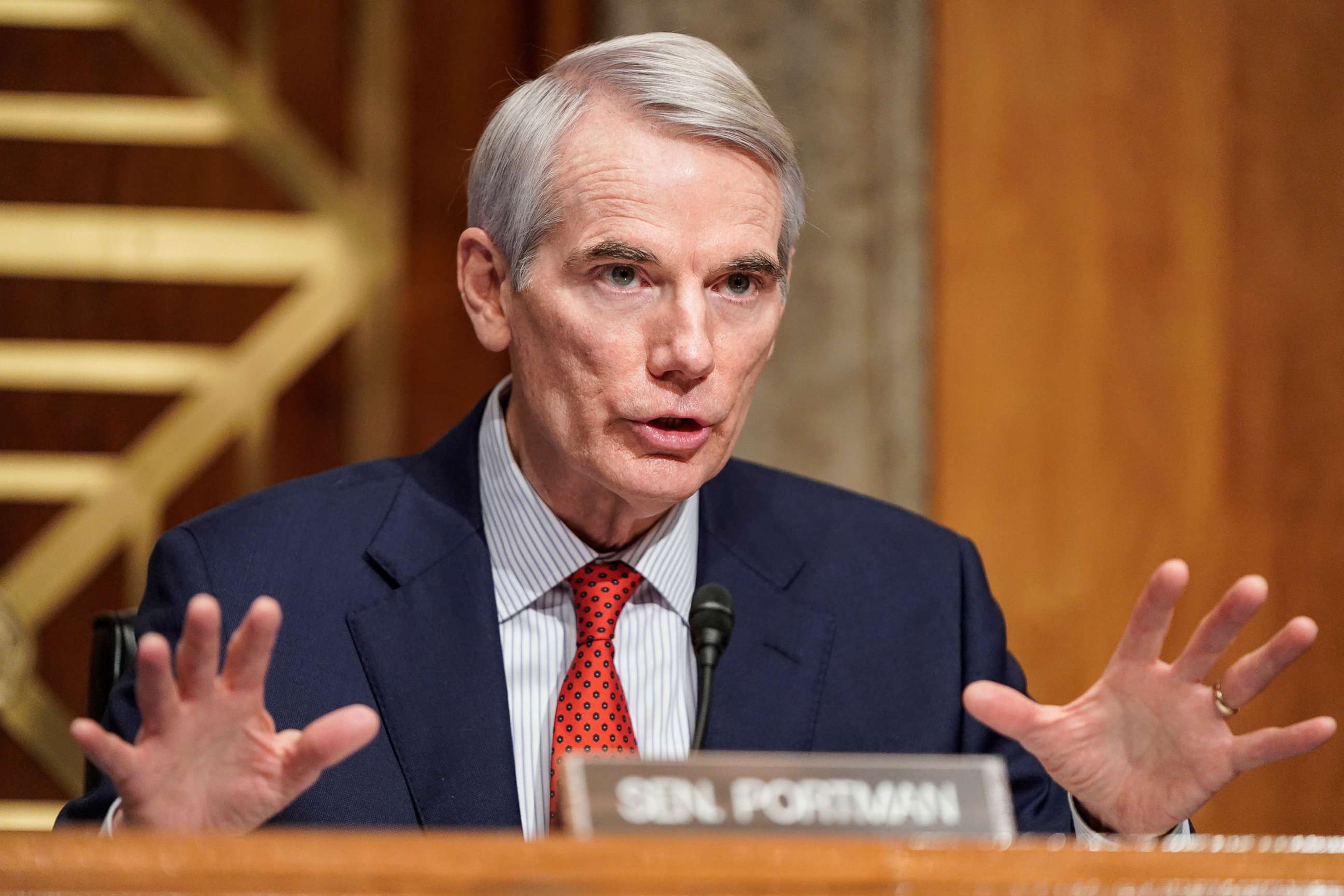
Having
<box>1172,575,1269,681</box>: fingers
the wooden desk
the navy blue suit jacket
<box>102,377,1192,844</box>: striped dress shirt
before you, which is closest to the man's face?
<box>102,377,1192,844</box>: striped dress shirt

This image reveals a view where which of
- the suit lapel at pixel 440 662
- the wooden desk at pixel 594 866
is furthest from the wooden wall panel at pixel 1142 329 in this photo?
the wooden desk at pixel 594 866

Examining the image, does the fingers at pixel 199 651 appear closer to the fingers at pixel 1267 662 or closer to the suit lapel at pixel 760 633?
the suit lapel at pixel 760 633

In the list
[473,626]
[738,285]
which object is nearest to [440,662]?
[473,626]

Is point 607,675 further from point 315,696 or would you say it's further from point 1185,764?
point 1185,764

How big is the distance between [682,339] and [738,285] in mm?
152

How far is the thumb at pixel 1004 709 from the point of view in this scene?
1.30 meters

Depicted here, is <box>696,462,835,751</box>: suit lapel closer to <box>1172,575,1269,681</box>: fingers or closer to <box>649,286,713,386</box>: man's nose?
<box>649,286,713,386</box>: man's nose

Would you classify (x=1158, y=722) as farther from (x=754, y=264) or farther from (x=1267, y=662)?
(x=754, y=264)

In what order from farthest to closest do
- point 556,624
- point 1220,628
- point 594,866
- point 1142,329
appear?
1. point 1142,329
2. point 556,624
3. point 1220,628
4. point 594,866

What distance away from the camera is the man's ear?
184 centimetres

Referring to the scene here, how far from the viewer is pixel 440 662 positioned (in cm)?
164

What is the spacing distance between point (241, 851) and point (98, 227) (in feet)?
8.67

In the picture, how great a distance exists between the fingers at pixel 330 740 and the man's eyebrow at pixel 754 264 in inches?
29.3

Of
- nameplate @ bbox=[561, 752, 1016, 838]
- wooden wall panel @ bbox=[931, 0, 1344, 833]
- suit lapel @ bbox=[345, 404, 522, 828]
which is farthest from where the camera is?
wooden wall panel @ bbox=[931, 0, 1344, 833]
